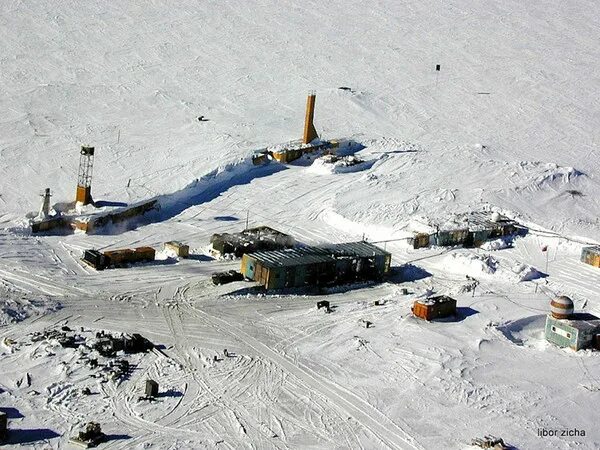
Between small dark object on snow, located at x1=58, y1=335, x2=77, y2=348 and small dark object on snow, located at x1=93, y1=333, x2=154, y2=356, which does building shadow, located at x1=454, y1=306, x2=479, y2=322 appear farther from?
small dark object on snow, located at x1=58, y1=335, x2=77, y2=348

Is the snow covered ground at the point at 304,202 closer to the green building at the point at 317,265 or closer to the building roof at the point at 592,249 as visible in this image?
the building roof at the point at 592,249

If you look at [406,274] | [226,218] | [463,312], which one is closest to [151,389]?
[463,312]

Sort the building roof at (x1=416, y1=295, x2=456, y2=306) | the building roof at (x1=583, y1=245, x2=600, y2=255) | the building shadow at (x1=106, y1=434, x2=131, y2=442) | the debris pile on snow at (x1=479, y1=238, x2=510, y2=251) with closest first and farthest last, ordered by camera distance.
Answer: the building shadow at (x1=106, y1=434, x2=131, y2=442)
the building roof at (x1=416, y1=295, x2=456, y2=306)
the building roof at (x1=583, y1=245, x2=600, y2=255)
the debris pile on snow at (x1=479, y1=238, x2=510, y2=251)

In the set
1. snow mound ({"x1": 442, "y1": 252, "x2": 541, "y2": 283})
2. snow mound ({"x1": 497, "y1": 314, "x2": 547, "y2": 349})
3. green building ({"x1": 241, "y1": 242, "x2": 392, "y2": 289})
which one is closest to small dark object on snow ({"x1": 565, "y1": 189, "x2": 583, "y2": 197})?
snow mound ({"x1": 442, "y1": 252, "x2": 541, "y2": 283})

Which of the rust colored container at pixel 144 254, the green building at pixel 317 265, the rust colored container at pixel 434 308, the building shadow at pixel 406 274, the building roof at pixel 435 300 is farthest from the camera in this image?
the building shadow at pixel 406 274

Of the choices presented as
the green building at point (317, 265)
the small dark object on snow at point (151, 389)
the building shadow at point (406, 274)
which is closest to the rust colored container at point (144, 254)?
the green building at point (317, 265)

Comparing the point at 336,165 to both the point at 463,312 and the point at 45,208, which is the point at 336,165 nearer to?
the point at 45,208
